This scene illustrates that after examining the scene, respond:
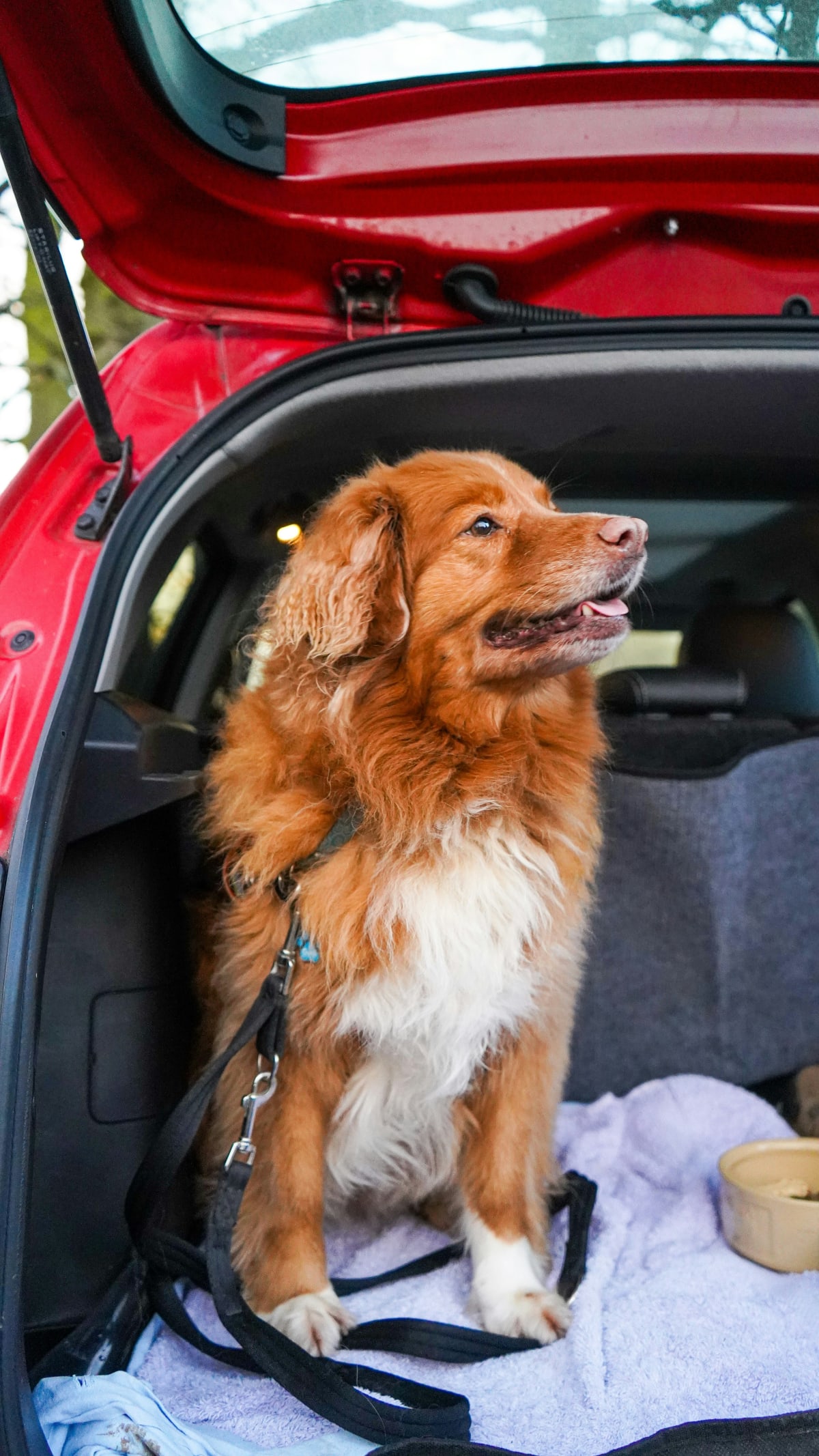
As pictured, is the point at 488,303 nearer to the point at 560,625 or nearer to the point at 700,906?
the point at 560,625

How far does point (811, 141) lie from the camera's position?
5.98 feet

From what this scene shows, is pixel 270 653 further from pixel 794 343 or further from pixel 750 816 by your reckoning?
pixel 750 816

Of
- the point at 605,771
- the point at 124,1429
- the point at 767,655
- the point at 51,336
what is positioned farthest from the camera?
the point at 51,336

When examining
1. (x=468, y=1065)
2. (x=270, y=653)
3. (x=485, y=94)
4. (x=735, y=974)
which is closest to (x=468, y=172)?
(x=485, y=94)

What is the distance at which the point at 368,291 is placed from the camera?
2.07 metres

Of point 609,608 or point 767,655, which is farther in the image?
point 767,655

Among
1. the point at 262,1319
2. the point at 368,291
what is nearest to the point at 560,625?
the point at 368,291

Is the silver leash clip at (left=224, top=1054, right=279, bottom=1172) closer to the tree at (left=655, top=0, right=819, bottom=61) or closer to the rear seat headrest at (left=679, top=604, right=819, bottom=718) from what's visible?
the tree at (left=655, top=0, right=819, bottom=61)

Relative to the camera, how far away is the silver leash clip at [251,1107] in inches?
67.5

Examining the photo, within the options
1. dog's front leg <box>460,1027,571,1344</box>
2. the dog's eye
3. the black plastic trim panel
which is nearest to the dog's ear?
the dog's eye

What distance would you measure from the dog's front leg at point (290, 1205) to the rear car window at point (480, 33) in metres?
1.78

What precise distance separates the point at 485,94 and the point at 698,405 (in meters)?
0.83

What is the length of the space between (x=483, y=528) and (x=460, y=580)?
5.3 inches

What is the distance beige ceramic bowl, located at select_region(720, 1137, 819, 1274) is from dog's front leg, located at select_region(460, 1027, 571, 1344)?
1.27 ft
